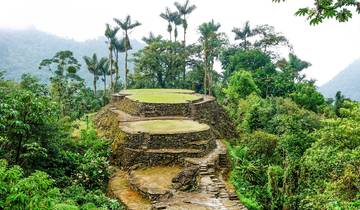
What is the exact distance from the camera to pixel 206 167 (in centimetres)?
1523

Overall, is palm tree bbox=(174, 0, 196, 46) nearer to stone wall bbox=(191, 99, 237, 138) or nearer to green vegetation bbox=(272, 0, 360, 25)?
stone wall bbox=(191, 99, 237, 138)

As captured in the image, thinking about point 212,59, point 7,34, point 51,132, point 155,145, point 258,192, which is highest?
point 7,34

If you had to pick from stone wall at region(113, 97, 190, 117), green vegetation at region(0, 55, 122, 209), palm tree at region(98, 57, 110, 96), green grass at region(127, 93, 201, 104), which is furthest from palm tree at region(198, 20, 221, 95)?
green vegetation at region(0, 55, 122, 209)

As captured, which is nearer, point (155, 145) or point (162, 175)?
point (162, 175)

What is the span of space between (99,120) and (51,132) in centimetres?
1112

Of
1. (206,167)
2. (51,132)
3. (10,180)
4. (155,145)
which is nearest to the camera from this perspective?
(10,180)

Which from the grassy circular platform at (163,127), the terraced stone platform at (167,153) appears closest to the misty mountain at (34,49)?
the terraced stone platform at (167,153)

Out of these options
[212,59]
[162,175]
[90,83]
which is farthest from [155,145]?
[90,83]

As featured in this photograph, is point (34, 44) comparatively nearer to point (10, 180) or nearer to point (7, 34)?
point (7, 34)

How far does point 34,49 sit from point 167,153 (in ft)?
272

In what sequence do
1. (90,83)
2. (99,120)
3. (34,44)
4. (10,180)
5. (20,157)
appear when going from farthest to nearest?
(34,44), (90,83), (99,120), (20,157), (10,180)

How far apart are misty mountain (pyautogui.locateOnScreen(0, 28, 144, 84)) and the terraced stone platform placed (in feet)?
144

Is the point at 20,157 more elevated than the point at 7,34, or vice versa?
the point at 7,34

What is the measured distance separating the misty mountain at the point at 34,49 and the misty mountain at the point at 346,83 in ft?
170
